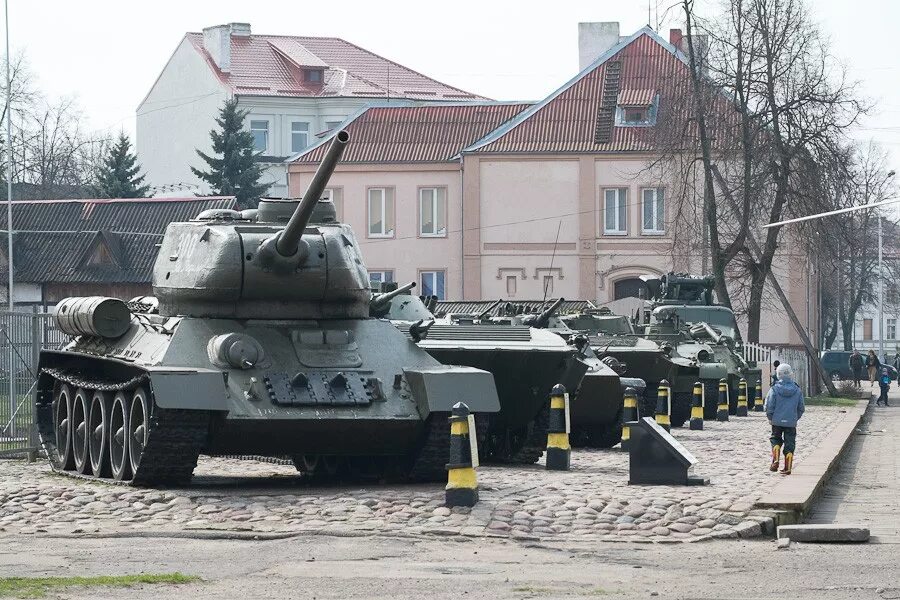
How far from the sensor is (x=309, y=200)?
46.5 ft

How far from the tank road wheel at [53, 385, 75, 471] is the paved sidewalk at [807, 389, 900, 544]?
6.63m

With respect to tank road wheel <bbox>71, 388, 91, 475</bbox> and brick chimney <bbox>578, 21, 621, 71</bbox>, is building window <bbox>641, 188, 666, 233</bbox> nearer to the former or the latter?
brick chimney <bbox>578, 21, 621, 71</bbox>

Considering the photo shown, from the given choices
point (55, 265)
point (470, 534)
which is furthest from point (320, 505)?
point (55, 265)

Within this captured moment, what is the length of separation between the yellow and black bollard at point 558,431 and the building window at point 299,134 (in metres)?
53.4

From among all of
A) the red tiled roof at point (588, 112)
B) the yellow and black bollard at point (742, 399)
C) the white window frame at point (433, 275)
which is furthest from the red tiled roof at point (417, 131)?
the yellow and black bollard at point (742, 399)

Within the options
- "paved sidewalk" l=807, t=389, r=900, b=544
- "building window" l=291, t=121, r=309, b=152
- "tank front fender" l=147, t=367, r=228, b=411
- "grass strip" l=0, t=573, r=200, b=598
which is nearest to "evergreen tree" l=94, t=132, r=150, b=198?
"building window" l=291, t=121, r=309, b=152

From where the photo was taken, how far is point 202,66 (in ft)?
226

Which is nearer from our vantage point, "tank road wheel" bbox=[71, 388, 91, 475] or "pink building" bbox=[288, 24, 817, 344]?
"tank road wheel" bbox=[71, 388, 91, 475]

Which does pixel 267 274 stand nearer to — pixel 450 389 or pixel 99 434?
pixel 450 389

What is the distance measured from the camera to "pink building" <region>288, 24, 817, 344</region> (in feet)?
163

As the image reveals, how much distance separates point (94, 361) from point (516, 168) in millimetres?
34334

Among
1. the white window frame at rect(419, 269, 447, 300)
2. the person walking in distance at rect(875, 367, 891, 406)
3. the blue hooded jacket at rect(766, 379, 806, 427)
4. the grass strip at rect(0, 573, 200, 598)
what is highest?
the white window frame at rect(419, 269, 447, 300)

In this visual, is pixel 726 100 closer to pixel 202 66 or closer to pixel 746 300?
pixel 746 300

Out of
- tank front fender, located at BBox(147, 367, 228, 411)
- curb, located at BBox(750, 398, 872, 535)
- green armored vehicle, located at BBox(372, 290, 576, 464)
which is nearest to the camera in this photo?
curb, located at BBox(750, 398, 872, 535)
